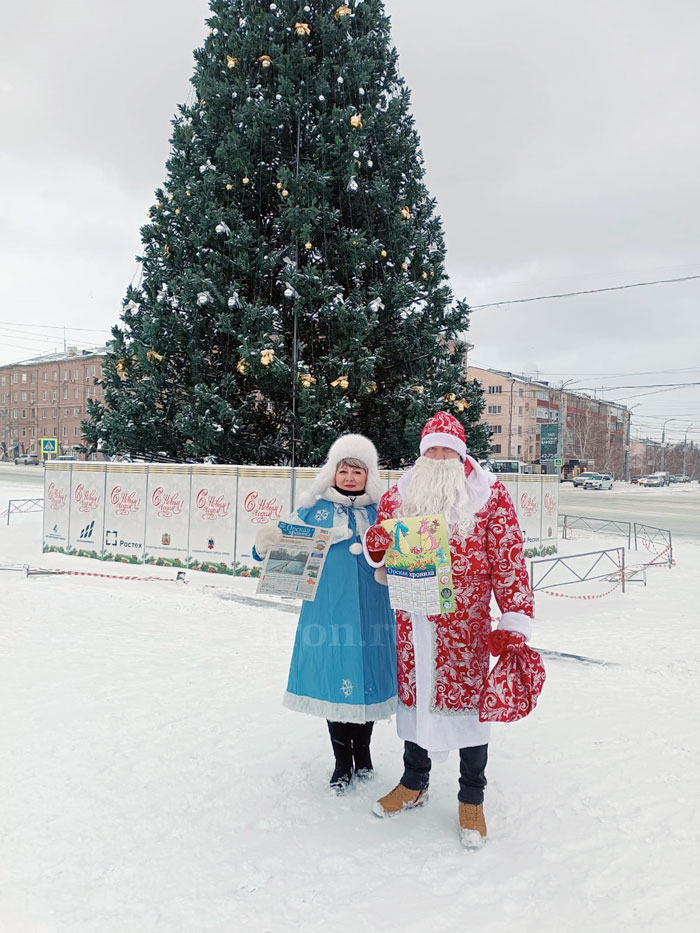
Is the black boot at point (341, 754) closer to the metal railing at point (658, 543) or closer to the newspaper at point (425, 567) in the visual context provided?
the newspaper at point (425, 567)

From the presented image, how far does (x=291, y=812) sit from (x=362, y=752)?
506 mm

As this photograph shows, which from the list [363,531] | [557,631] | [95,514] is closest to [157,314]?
[95,514]

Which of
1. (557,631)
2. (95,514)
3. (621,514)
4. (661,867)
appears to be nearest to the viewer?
(661,867)

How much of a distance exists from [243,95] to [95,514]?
8159 millimetres

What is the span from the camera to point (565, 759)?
3.96 m

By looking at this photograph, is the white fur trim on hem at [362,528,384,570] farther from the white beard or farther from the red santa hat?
the red santa hat

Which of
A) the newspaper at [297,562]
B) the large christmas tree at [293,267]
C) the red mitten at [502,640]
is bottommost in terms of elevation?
the red mitten at [502,640]

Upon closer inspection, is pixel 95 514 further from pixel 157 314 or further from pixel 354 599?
pixel 354 599

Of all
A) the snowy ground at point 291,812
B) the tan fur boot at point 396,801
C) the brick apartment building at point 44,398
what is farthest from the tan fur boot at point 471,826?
the brick apartment building at point 44,398

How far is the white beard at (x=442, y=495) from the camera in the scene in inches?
122

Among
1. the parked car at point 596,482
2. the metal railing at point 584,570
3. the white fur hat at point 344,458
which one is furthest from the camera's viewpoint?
the parked car at point 596,482

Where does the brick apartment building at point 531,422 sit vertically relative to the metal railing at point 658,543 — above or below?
above

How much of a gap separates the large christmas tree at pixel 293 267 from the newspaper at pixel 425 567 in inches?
328

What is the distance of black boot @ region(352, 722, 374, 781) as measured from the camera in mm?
3609
